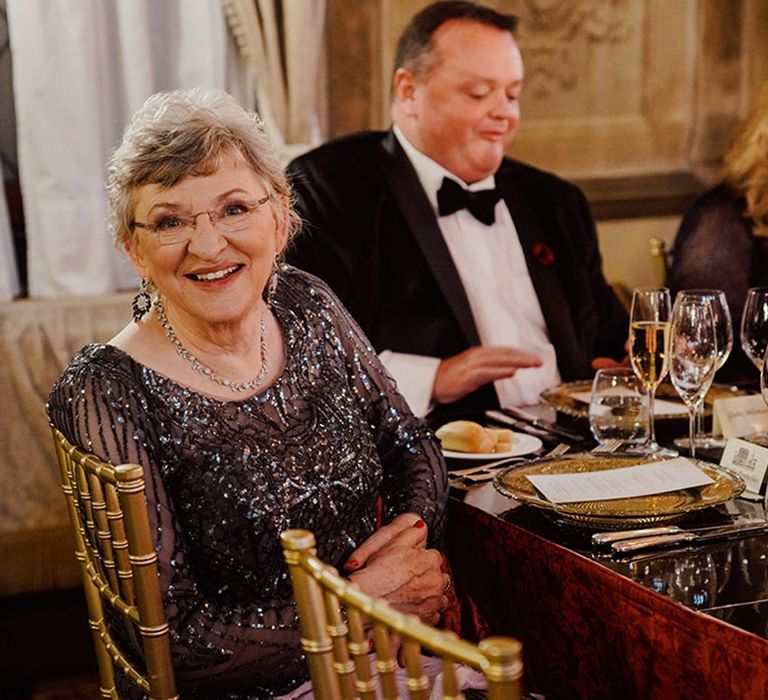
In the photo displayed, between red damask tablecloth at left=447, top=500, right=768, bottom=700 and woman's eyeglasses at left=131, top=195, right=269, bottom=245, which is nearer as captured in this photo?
red damask tablecloth at left=447, top=500, right=768, bottom=700

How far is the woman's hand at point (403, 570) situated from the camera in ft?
5.73

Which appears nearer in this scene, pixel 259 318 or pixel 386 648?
pixel 386 648

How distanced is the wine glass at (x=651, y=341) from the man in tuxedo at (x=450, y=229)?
2.64 feet

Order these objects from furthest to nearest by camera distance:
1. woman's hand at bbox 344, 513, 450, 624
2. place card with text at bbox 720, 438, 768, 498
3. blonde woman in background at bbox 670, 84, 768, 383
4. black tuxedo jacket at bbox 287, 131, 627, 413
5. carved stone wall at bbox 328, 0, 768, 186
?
1. carved stone wall at bbox 328, 0, 768, 186
2. blonde woman in background at bbox 670, 84, 768, 383
3. black tuxedo jacket at bbox 287, 131, 627, 413
4. place card with text at bbox 720, 438, 768, 498
5. woman's hand at bbox 344, 513, 450, 624

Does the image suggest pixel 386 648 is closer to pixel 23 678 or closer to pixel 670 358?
pixel 670 358

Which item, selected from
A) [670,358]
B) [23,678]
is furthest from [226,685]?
[23,678]

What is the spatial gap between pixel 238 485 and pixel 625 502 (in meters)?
0.57

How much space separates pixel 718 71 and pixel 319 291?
2811mm

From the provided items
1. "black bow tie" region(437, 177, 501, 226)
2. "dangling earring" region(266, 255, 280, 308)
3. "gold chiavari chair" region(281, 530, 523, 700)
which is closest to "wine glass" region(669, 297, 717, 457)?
"dangling earring" region(266, 255, 280, 308)

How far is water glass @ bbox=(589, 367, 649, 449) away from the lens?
203 cm

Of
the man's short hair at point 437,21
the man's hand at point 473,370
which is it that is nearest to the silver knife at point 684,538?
the man's hand at point 473,370

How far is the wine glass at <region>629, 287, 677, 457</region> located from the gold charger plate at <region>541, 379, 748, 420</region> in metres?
0.20

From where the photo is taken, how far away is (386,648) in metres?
1.06

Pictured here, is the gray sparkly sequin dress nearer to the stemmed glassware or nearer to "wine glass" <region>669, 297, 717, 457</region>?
"wine glass" <region>669, 297, 717, 457</region>
